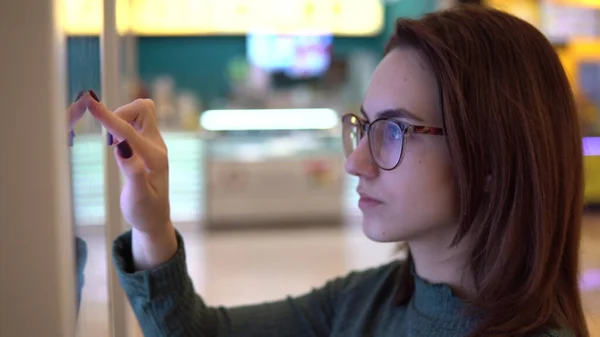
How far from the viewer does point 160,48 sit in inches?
220

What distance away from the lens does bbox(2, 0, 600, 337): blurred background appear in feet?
15.1

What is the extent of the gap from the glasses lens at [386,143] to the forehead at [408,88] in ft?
0.07

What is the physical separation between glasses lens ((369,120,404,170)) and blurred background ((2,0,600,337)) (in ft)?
9.61

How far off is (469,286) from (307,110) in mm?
4405

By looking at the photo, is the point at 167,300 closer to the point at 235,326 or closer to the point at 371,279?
the point at 235,326

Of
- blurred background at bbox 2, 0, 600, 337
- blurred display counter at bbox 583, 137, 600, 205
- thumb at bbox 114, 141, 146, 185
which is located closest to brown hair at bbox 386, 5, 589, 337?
thumb at bbox 114, 141, 146, 185

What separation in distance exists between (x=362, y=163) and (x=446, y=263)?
195 millimetres

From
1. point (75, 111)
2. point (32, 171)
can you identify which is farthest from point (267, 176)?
point (32, 171)

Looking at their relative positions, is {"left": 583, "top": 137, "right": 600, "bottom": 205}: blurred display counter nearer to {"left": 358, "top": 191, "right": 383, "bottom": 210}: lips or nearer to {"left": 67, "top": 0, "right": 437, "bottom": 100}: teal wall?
{"left": 67, "top": 0, "right": 437, "bottom": 100}: teal wall

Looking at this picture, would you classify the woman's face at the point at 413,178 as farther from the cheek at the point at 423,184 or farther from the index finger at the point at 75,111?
the index finger at the point at 75,111

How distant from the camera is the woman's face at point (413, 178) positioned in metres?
0.91

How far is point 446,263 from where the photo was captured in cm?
97

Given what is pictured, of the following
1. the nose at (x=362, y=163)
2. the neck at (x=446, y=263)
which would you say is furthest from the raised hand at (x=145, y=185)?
the neck at (x=446, y=263)

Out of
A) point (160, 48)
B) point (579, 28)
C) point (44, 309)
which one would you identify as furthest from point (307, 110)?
point (44, 309)
